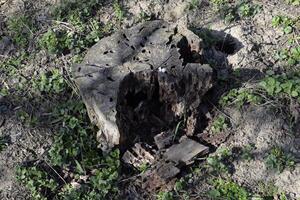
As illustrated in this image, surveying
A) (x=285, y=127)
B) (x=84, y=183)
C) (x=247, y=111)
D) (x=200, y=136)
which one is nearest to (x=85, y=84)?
(x=84, y=183)

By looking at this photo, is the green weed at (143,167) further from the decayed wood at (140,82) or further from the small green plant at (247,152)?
the small green plant at (247,152)

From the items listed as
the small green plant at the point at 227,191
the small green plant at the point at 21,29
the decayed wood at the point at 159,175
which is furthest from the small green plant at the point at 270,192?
the small green plant at the point at 21,29

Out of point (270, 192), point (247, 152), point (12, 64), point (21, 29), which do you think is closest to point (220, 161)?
point (247, 152)

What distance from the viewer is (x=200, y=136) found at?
423cm

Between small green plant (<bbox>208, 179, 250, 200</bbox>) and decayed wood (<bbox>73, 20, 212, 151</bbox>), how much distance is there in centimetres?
55

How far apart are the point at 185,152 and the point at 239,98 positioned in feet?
2.33

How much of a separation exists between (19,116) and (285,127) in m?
2.37

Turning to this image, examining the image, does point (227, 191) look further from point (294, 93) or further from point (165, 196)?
point (294, 93)

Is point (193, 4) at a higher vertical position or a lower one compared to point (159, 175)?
higher

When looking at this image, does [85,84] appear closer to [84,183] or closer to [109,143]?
[109,143]

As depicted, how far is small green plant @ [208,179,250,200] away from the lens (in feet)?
12.5

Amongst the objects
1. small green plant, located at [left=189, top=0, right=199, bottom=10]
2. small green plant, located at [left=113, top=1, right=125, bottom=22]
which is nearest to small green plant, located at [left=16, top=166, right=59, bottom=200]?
small green plant, located at [left=113, top=1, right=125, bottom=22]

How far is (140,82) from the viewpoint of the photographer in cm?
403

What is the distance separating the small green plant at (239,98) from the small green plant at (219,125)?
0.17m
